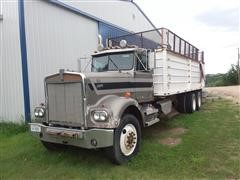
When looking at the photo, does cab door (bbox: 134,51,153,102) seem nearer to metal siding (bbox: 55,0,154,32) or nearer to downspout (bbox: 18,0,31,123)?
downspout (bbox: 18,0,31,123)

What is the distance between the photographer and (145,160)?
17.7 ft

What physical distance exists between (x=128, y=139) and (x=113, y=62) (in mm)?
2390

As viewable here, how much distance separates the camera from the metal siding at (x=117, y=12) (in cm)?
1240

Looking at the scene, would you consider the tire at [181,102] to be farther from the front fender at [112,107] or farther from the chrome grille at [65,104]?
the chrome grille at [65,104]

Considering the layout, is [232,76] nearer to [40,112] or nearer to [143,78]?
[143,78]

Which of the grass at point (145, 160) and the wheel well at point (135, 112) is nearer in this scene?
the grass at point (145, 160)

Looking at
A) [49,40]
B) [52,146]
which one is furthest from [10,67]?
[52,146]

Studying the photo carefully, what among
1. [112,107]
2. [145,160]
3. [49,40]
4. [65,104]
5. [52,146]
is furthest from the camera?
[49,40]

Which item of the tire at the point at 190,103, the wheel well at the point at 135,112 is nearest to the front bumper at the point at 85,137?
the wheel well at the point at 135,112

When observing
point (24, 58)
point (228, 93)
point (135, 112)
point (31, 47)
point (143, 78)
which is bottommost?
point (228, 93)

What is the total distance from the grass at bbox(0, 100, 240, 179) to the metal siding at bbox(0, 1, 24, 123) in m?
1.73

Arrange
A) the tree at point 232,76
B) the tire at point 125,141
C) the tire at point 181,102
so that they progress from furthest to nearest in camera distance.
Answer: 1. the tree at point 232,76
2. the tire at point 181,102
3. the tire at point 125,141

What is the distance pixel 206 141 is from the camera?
262 inches

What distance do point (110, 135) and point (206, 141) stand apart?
300 centimetres
